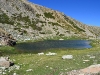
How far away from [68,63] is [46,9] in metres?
155

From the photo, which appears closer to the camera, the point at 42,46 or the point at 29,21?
the point at 42,46

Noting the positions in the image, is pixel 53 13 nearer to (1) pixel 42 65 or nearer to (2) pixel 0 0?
(2) pixel 0 0

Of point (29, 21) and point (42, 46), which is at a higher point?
point (29, 21)

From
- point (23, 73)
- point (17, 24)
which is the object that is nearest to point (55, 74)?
point (23, 73)

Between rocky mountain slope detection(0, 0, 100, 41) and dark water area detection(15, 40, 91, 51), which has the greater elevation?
rocky mountain slope detection(0, 0, 100, 41)

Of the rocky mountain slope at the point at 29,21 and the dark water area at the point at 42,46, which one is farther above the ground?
the rocky mountain slope at the point at 29,21

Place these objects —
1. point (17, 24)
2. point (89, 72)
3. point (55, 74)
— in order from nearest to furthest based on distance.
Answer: point (89, 72)
point (55, 74)
point (17, 24)

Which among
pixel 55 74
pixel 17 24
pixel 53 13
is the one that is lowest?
pixel 55 74

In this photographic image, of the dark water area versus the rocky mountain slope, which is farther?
the rocky mountain slope

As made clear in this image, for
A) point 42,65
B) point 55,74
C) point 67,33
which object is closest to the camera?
point 55,74

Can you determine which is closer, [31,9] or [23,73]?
[23,73]

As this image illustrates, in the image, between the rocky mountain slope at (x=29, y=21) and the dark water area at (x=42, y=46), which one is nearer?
the dark water area at (x=42, y=46)

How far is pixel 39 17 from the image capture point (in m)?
163

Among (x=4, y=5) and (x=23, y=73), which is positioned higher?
(x=4, y=5)
